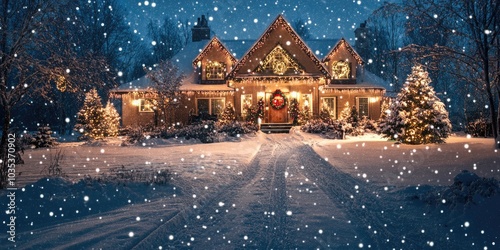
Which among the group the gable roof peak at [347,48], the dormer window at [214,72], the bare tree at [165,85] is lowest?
the bare tree at [165,85]

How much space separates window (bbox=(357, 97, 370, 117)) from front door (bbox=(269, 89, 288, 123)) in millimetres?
6817

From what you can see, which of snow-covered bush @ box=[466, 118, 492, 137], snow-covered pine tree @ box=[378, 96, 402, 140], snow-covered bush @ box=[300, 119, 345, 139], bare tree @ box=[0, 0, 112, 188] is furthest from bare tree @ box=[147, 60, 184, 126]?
snow-covered bush @ box=[466, 118, 492, 137]

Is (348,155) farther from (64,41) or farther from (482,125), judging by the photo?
(482,125)

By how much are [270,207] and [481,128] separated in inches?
894

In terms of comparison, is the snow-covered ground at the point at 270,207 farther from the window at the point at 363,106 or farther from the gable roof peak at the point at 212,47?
the gable roof peak at the point at 212,47

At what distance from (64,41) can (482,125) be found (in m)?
25.0

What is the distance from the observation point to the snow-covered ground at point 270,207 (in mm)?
5484

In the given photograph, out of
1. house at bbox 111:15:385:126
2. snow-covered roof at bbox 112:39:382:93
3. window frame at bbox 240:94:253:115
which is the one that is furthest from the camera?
snow-covered roof at bbox 112:39:382:93

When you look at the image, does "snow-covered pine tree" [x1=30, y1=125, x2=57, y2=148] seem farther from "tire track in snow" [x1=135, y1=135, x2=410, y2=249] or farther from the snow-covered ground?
"tire track in snow" [x1=135, y1=135, x2=410, y2=249]

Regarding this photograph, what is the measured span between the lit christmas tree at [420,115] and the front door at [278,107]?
38.8ft

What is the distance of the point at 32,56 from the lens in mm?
9523

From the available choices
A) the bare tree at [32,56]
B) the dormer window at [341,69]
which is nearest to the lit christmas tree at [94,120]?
the bare tree at [32,56]

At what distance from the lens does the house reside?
1115 inches

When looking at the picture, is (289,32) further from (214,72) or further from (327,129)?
(327,129)
